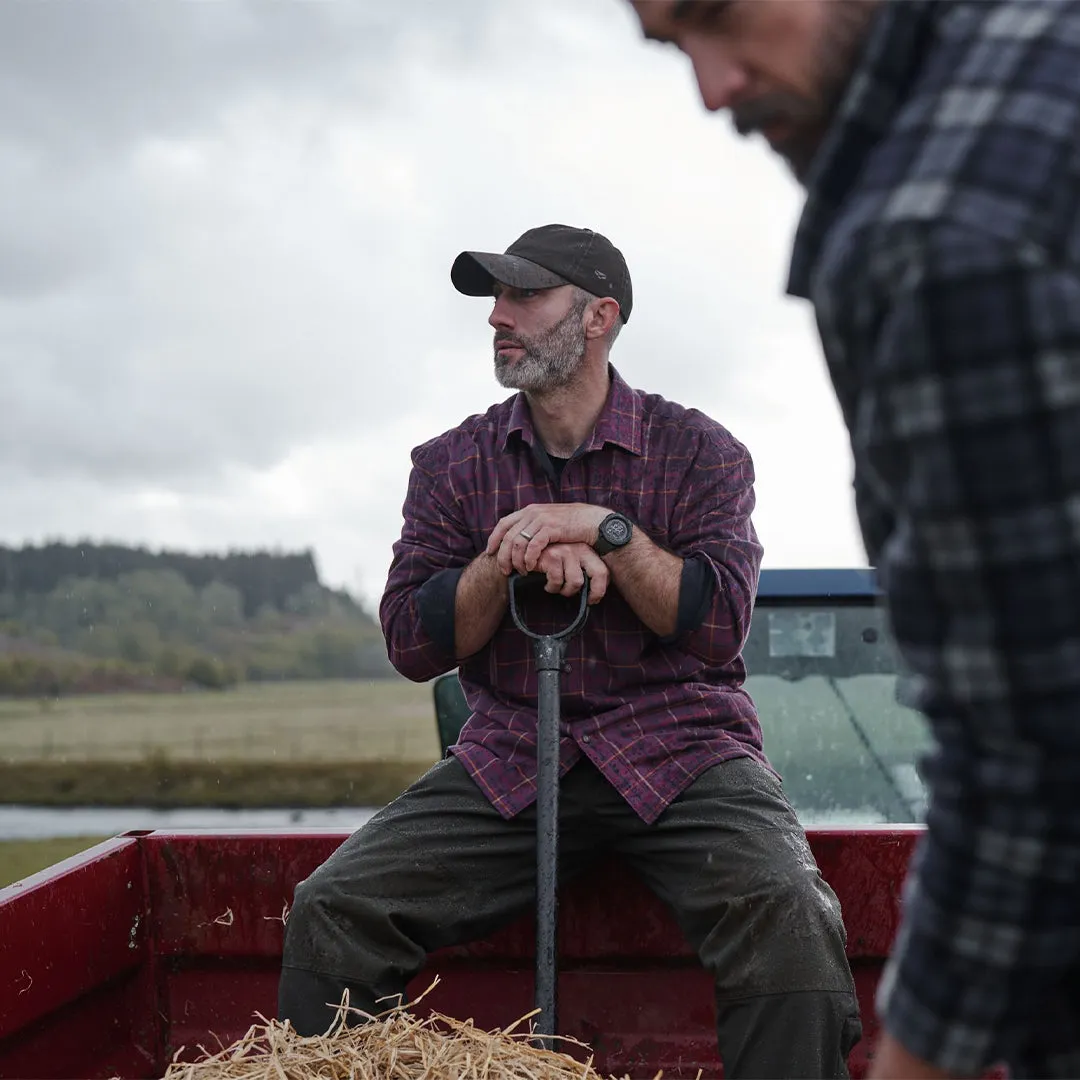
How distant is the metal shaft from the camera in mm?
2609

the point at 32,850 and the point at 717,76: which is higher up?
the point at 717,76

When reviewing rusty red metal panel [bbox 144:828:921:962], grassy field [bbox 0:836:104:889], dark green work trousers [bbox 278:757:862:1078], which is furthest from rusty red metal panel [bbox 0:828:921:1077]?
grassy field [bbox 0:836:104:889]

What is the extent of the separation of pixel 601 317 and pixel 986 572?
244 cm

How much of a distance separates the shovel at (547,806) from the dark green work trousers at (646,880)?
0.60 ft

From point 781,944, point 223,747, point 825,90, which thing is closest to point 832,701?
point 781,944

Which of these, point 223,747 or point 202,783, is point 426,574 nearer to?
point 202,783

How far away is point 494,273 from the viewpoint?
314 centimetres

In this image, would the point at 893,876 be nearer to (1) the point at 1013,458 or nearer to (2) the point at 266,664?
(1) the point at 1013,458

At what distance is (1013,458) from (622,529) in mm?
1900

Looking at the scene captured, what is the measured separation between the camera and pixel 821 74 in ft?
3.49

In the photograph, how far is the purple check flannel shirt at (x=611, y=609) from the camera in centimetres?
283

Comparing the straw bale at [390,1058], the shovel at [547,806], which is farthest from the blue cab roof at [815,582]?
the straw bale at [390,1058]

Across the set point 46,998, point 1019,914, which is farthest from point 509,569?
point 1019,914

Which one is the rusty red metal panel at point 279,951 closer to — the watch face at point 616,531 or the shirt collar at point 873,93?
the watch face at point 616,531
